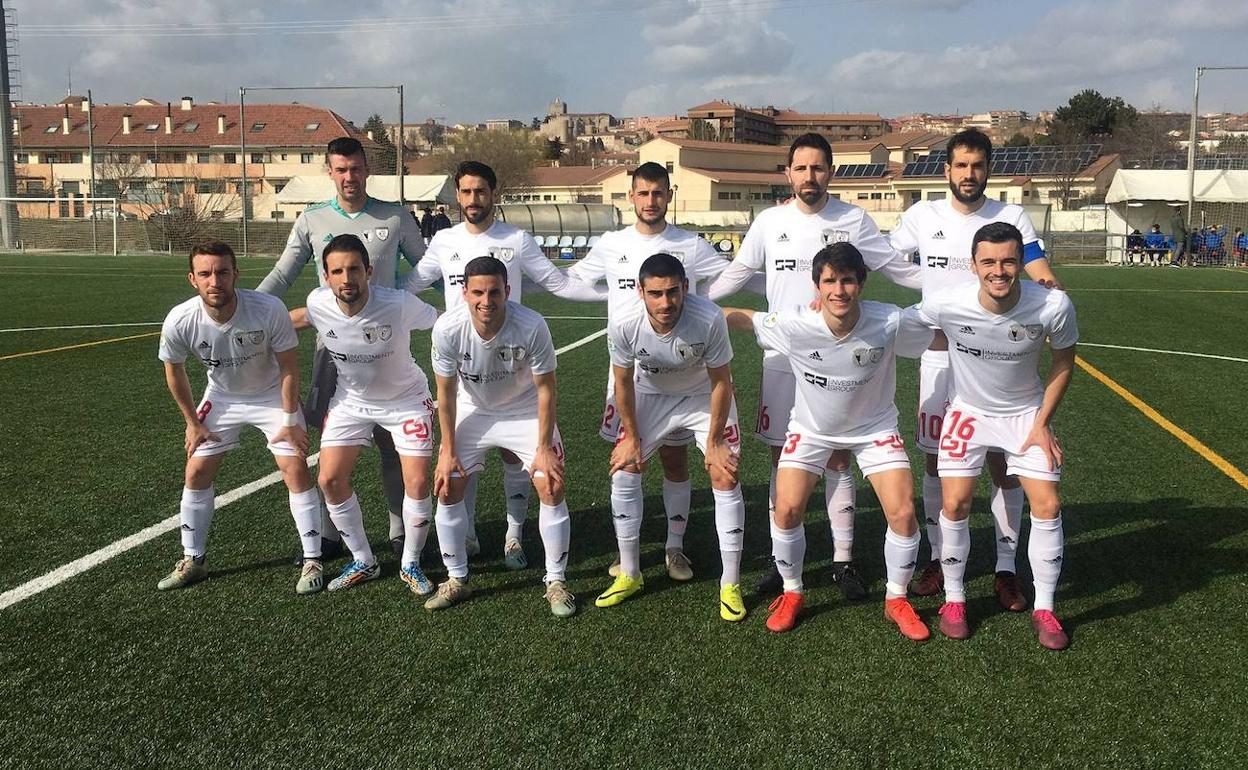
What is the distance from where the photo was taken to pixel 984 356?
4078 millimetres

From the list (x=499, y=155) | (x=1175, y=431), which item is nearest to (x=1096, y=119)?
(x=499, y=155)

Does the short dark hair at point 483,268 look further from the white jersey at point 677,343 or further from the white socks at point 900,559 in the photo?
the white socks at point 900,559

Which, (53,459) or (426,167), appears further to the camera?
(426,167)

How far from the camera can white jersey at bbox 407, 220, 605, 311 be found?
5.04 meters

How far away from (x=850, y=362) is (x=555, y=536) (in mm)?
1570

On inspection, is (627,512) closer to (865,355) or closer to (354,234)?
(865,355)

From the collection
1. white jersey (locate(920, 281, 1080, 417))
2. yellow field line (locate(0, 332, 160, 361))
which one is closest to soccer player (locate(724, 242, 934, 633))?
white jersey (locate(920, 281, 1080, 417))

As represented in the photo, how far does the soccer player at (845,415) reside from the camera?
403 cm

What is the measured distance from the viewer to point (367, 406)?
4672 millimetres

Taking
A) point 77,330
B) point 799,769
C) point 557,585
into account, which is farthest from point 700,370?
point 77,330

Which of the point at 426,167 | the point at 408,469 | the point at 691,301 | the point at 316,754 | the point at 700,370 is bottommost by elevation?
the point at 316,754

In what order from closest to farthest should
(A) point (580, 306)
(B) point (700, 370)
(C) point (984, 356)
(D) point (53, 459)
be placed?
(C) point (984, 356) < (B) point (700, 370) < (D) point (53, 459) < (A) point (580, 306)

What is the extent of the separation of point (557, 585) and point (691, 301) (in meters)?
1.47

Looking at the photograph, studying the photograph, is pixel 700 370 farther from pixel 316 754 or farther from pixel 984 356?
pixel 316 754
